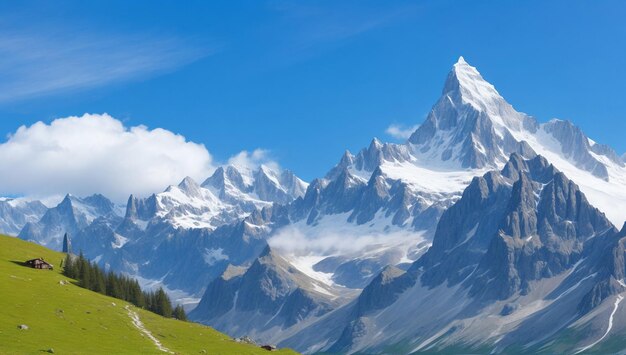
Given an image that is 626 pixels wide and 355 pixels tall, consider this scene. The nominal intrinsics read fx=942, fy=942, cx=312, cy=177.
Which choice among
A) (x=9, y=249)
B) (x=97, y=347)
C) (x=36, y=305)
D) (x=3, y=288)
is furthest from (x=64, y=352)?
(x=9, y=249)

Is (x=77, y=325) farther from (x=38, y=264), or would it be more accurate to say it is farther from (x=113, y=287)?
(x=38, y=264)

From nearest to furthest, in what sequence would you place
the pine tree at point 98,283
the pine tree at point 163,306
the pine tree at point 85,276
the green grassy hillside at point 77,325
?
the green grassy hillside at point 77,325 → the pine tree at point 85,276 → the pine tree at point 98,283 → the pine tree at point 163,306

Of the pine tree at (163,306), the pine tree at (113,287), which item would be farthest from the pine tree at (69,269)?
the pine tree at (163,306)

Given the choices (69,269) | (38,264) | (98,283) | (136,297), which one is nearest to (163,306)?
(136,297)

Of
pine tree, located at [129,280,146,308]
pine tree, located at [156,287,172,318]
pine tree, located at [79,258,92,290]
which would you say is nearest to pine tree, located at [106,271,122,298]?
pine tree, located at [129,280,146,308]

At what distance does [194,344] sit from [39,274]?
3776 cm

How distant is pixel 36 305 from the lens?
10912 centimetres

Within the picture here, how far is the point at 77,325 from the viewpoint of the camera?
10462cm

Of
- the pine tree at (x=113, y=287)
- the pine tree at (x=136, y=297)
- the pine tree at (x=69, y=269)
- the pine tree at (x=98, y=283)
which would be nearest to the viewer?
the pine tree at (x=98, y=283)

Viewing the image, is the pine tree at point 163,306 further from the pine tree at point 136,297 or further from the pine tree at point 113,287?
the pine tree at point 113,287

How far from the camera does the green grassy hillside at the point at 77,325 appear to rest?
305 ft

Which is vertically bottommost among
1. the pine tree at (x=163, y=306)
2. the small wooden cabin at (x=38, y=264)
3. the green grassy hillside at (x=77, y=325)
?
the green grassy hillside at (x=77, y=325)

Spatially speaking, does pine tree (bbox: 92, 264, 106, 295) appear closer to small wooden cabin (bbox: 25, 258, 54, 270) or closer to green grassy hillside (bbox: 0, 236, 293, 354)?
green grassy hillside (bbox: 0, 236, 293, 354)

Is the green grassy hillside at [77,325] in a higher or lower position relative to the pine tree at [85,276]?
lower
